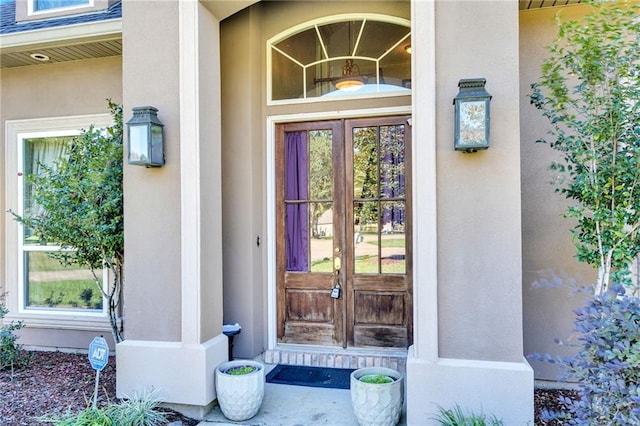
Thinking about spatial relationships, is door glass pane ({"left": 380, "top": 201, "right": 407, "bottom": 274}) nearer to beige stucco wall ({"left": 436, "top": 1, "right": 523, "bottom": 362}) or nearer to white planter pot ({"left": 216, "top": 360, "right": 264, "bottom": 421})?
beige stucco wall ({"left": 436, "top": 1, "right": 523, "bottom": 362})

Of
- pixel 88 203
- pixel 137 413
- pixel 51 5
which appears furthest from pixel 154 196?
pixel 51 5

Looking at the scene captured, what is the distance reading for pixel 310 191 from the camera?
437cm

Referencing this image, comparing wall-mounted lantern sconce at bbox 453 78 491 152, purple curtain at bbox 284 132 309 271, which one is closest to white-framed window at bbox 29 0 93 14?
purple curtain at bbox 284 132 309 271

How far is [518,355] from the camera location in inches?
112

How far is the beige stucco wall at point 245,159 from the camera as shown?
413 centimetres

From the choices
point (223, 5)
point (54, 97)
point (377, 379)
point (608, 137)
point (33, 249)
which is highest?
point (223, 5)

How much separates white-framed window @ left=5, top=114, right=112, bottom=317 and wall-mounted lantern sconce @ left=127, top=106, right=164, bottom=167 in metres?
2.23

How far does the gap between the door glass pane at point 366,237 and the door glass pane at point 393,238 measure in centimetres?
7

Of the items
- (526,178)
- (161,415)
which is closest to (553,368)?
(526,178)

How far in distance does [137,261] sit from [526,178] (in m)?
3.48

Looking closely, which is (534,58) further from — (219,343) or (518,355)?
(219,343)

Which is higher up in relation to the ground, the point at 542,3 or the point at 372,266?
the point at 542,3

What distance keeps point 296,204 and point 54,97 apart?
3.30 m

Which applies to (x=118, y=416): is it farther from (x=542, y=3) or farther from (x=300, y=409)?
(x=542, y=3)
